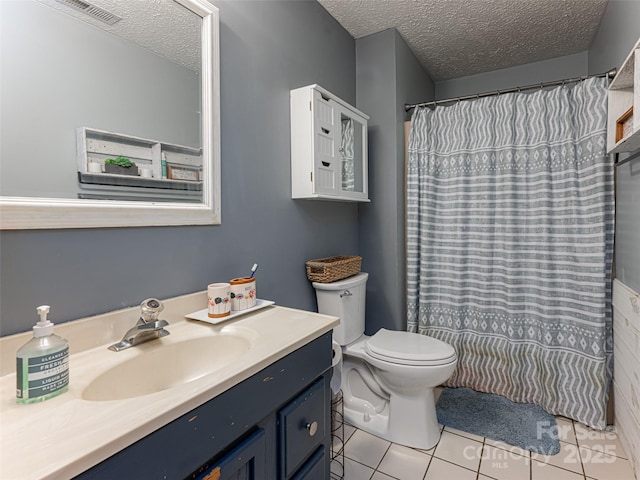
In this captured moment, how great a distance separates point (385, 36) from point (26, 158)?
6.84ft

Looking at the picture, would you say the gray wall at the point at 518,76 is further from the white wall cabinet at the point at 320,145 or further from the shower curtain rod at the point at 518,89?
the white wall cabinet at the point at 320,145

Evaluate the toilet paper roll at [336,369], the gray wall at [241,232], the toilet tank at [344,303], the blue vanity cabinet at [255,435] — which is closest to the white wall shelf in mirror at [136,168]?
the gray wall at [241,232]

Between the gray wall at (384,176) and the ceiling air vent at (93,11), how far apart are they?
160cm

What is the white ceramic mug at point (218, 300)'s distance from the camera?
44.1 inches

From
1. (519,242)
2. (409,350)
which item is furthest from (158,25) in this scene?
(519,242)

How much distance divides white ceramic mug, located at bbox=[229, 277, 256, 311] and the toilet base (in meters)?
0.98

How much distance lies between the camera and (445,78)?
9.62 ft

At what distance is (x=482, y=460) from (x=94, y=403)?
1.66 metres

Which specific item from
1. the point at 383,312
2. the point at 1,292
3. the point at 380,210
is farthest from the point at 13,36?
the point at 383,312

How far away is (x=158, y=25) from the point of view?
109 cm

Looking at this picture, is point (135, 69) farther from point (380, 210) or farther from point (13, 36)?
point (380, 210)

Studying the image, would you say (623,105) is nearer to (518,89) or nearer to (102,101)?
(518,89)

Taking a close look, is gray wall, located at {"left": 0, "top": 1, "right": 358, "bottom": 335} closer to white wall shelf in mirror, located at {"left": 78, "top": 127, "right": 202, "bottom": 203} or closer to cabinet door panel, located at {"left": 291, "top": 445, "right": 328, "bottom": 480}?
white wall shelf in mirror, located at {"left": 78, "top": 127, "right": 202, "bottom": 203}

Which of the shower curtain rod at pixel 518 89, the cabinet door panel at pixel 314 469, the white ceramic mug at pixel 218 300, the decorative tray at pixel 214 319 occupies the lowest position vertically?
the cabinet door panel at pixel 314 469
